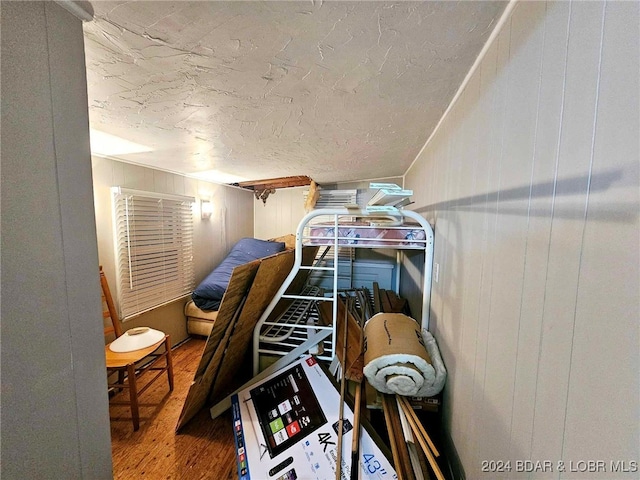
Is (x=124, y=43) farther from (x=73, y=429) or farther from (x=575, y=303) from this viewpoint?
(x=575, y=303)

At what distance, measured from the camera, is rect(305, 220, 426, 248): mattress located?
1.64 meters

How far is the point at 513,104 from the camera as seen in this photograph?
2.23ft

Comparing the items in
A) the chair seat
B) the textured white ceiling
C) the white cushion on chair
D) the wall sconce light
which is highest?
the textured white ceiling

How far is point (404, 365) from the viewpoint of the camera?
114cm

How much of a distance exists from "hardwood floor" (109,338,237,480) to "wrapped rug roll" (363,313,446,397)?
1102 mm

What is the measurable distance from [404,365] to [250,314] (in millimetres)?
1217

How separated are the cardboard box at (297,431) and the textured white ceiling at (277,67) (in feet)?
5.58

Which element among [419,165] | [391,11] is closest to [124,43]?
[391,11]

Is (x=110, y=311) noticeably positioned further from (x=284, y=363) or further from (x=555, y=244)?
(x=555, y=244)

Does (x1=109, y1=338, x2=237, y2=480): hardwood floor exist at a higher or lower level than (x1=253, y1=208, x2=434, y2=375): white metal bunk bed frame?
lower

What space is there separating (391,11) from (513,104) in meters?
0.45

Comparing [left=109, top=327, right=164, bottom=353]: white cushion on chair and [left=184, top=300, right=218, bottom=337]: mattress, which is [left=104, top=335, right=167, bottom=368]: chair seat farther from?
[left=184, top=300, right=218, bottom=337]: mattress

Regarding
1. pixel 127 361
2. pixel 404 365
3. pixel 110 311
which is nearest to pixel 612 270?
pixel 404 365

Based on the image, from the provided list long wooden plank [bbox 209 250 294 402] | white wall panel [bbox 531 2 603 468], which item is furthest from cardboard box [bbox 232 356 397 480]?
white wall panel [bbox 531 2 603 468]
